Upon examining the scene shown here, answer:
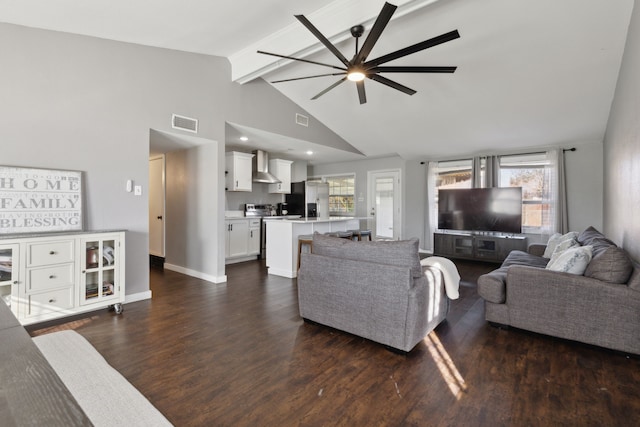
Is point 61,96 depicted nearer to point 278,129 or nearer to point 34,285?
point 34,285

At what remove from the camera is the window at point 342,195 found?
8.36 metres

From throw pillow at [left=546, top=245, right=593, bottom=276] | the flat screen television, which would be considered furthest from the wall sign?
the flat screen television

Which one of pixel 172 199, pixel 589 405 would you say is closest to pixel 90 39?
pixel 172 199

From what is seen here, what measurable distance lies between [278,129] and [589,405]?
4839mm

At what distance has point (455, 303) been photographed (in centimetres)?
357

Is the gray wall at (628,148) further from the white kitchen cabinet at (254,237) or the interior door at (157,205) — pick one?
the interior door at (157,205)

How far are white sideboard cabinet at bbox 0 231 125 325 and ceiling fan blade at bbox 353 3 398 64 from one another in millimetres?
2947

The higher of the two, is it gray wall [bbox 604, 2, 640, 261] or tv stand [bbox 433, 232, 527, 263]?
gray wall [bbox 604, 2, 640, 261]

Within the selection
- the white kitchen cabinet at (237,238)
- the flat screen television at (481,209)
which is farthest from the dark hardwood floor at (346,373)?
the flat screen television at (481,209)

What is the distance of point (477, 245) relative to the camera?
19.5 feet

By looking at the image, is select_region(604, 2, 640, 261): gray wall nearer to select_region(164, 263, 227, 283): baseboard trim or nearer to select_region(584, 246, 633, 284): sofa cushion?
select_region(584, 246, 633, 284): sofa cushion

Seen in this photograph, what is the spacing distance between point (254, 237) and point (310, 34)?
12.9 feet

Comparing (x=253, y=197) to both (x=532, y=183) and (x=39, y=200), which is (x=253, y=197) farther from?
(x=532, y=183)

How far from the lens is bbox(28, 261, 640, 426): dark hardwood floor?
1.68m
